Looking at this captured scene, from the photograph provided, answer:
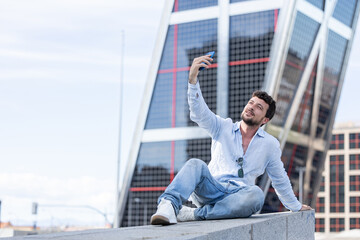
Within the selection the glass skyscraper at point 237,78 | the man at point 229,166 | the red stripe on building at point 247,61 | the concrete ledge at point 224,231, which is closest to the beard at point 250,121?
the man at point 229,166

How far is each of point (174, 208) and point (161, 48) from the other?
45.6 m

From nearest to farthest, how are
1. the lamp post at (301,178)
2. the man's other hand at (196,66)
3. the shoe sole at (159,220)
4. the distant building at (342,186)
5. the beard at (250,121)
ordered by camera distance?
the shoe sole at (159,220), the man's other hand at (196,66), the beard at (250,121), the lamp post at (301,178), the distant building at (342,186)

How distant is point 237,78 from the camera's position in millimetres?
49125

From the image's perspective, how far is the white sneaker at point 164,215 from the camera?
5094mm

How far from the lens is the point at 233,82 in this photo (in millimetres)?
49031

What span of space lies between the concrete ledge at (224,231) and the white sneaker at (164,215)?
3.1 inches

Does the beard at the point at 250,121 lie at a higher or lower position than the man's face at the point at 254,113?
lower

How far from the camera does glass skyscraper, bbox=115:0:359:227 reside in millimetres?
47656

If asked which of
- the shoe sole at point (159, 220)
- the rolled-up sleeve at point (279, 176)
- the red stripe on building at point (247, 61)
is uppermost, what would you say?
the red stripe on building at point (247, 61)

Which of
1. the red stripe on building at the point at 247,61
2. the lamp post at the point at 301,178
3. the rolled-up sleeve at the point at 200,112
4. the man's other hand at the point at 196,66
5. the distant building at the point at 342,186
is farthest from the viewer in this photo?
the distant building at the point at 342,186

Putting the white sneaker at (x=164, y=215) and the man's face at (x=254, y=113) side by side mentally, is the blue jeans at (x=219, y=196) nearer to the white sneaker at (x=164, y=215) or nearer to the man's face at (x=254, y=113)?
the white sneaker at (x=164, y=215)

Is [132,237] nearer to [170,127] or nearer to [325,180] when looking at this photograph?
[170,127]

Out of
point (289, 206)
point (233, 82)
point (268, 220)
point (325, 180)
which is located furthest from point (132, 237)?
point (325, 180)

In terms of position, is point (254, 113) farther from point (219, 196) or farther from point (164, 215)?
point (164, 215)
